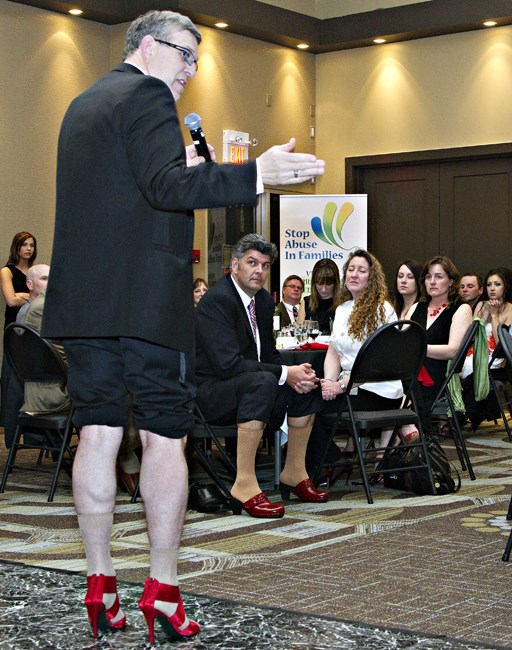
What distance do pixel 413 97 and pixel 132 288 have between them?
9.27m

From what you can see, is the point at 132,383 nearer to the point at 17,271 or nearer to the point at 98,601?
the point at 98,601

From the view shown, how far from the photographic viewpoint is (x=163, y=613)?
2.63m

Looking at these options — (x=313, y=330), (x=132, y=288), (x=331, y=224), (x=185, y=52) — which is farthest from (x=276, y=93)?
(x=132, y=288)

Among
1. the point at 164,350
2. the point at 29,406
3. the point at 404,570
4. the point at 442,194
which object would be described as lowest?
the point at 404,570

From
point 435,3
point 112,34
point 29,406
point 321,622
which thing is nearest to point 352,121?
point 435,3

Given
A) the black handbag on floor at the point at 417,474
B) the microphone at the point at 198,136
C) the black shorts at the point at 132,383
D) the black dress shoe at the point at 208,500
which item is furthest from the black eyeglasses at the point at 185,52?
the black handbag on floor at the point at 417,474

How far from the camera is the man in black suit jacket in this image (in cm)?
262

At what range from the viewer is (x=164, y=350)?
2.70 meters

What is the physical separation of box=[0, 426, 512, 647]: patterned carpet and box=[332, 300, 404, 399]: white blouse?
0.52 metres

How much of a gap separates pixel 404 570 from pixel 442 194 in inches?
322

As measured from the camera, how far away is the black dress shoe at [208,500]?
5020mm

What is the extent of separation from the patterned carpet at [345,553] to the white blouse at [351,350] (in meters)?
0.52

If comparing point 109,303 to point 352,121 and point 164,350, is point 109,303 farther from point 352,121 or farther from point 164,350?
point 352,121

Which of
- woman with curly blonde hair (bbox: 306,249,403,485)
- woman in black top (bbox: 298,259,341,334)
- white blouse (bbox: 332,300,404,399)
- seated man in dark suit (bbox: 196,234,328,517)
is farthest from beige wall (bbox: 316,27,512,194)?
seated man in dark suit (bbox: 196,234,328,517)
